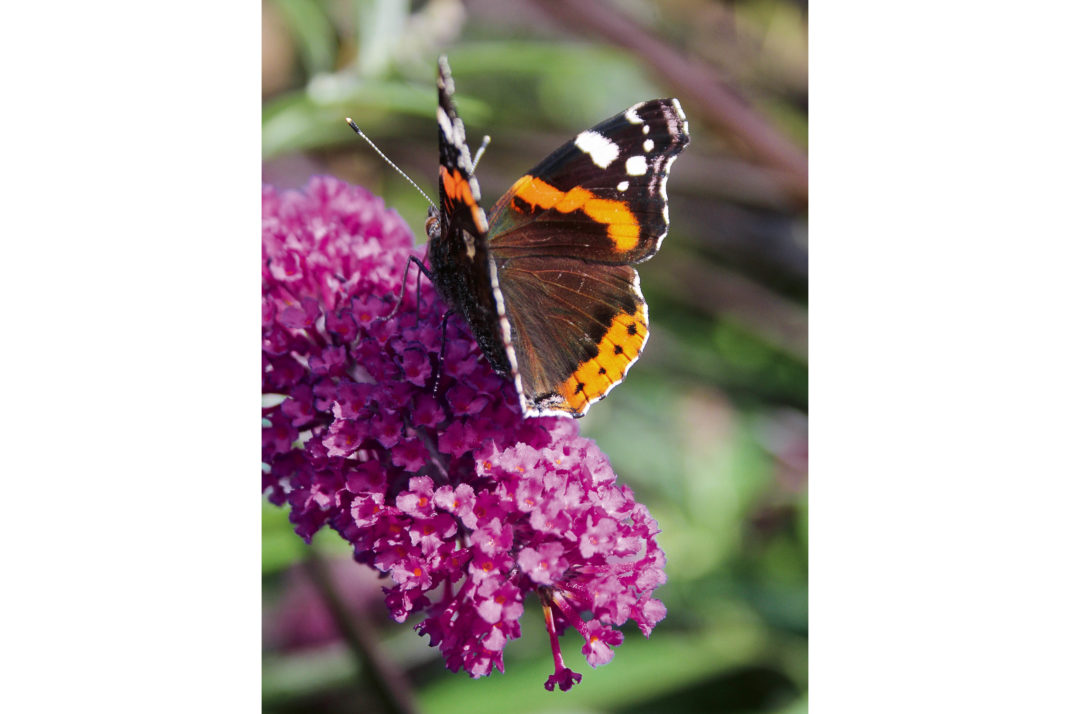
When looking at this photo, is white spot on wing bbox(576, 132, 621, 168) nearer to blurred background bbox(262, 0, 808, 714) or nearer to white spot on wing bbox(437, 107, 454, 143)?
white spot on wing bbox(437, 107, 454, 143)

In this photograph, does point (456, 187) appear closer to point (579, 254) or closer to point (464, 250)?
point (464, 250)

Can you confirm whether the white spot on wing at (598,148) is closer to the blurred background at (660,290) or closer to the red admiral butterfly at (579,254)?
the red admiral butterfly at (579,254)

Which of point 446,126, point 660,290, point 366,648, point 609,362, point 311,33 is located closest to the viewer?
point 446,126

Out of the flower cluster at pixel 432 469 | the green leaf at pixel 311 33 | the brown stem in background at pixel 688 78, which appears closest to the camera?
the flower cluster at pixel 432 469

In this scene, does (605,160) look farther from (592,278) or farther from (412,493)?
(412,493)

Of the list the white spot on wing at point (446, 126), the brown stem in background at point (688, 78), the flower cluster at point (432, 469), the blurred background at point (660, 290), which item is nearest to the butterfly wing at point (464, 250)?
the white spot on wing at point (446, 126)

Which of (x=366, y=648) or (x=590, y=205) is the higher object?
(x=590, y=205)

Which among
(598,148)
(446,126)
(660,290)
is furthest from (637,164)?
(660,290)
